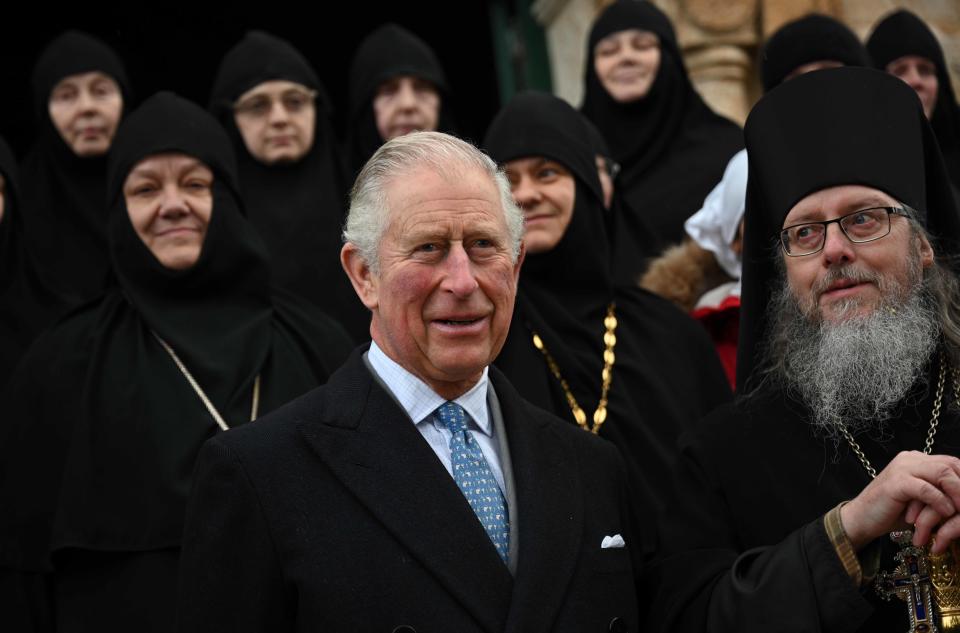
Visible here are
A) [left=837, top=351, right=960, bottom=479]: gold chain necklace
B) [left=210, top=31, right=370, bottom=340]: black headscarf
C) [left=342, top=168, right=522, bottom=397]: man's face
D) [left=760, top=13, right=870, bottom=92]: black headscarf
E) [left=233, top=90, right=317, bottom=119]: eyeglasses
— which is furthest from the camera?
[left=233, top=90, right=317, bottom=119]: eyeglasses

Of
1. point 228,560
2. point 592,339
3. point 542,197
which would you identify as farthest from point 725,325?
point 228,560

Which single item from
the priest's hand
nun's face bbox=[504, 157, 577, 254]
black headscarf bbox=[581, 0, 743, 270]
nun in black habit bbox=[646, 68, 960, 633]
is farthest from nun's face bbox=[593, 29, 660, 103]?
the priest's hand

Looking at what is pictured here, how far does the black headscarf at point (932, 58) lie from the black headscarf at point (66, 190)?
11.4 ft

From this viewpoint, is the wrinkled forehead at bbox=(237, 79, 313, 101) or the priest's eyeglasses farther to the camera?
the wrinkled forehead at bbox=(237, 79, 313, 101)

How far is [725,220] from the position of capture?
510 cm

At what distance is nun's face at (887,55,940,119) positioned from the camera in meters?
6.45

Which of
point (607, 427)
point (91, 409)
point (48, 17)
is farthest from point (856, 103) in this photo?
point (48, 17)

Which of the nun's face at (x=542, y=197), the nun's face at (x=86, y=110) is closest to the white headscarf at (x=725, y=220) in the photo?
the nun's face at (x=542, y=197)

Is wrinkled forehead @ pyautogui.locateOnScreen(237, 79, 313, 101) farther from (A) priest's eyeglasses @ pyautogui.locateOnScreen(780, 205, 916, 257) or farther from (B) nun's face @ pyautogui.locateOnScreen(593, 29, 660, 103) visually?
(A) priest's eyeglasses @ pyautogui.locateOnScreen(780, 205, 916, 257)

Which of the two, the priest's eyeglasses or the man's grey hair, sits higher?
the man's grey hair

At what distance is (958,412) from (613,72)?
11.7 feet

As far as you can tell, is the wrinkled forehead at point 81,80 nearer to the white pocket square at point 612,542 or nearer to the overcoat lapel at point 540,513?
the overcoat lapel at point 540,513

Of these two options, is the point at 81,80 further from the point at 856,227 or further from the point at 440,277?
the point at 856,227

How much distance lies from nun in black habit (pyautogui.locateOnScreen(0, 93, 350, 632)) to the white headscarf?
132 cm
